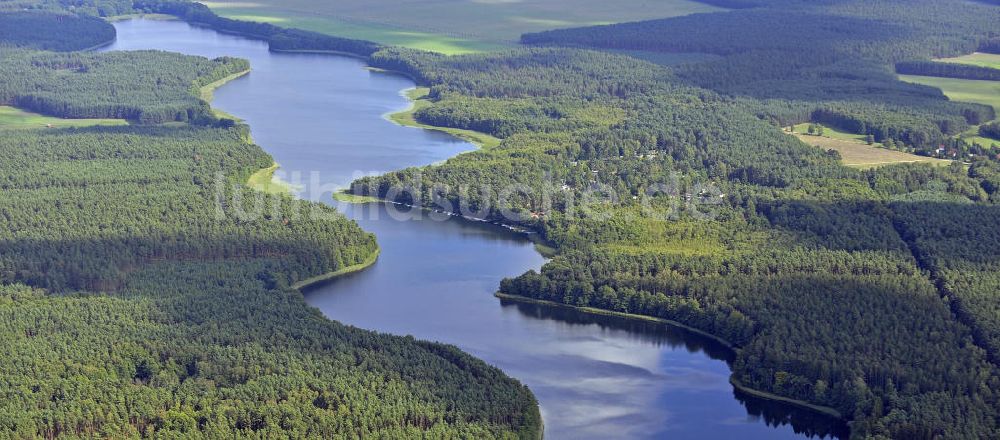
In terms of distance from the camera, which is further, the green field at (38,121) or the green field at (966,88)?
the green field at (966,88)

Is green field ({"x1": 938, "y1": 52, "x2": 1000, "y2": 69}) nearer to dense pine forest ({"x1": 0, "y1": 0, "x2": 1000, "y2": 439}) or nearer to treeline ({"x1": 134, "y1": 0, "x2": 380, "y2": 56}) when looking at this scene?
dense pine forest ({"x1": 0, "y1": 0, "x2": 1000, "y2": 439})

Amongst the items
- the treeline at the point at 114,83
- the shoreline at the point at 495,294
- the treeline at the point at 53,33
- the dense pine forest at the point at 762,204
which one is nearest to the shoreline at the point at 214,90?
the treeline at the point at 114,83

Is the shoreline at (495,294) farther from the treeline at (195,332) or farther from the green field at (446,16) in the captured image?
the green field at (446,16)

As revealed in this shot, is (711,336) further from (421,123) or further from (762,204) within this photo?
(421,123)

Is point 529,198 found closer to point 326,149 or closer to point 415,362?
point 326,149

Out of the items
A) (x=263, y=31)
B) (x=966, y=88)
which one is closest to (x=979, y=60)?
(x=966, y=88)

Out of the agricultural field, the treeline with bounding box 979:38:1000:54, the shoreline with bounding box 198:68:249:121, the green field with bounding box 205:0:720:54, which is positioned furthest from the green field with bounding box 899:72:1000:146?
the shoreline with bounding box 198:68:249:121
